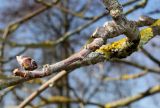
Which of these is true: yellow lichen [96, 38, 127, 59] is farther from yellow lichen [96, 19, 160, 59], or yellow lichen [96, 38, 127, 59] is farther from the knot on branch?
the knot on branch

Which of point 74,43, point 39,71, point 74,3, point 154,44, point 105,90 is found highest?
point 74,3

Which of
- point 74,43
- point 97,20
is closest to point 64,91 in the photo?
point 74,43

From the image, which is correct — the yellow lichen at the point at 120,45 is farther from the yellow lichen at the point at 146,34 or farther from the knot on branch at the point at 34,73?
the knot on branch at the point at 34,73

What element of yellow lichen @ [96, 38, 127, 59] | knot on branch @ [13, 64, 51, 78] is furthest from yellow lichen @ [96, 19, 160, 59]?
knot on branch @ [13, 64, 51, 78]

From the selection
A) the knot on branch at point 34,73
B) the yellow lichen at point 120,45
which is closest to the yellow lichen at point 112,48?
the yellow lichen at point 120,45

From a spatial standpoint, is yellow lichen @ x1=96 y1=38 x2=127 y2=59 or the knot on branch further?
yellow lichen @ x1=96 y1=38 x2=127 y2=59

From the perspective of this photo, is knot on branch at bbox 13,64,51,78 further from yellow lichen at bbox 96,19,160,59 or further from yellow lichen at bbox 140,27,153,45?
yellow lichen at bbox 140,27,153,45

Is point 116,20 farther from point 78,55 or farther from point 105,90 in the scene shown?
point 105,90

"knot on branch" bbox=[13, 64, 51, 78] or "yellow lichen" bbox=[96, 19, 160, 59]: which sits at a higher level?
"yellow lichen" bbox=[96, 19, 160, 59]

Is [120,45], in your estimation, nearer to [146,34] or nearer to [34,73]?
[146,34]

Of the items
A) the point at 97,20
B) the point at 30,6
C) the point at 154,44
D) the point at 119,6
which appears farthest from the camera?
the point at 30,6

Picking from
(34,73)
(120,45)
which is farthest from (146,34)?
(34,73)
